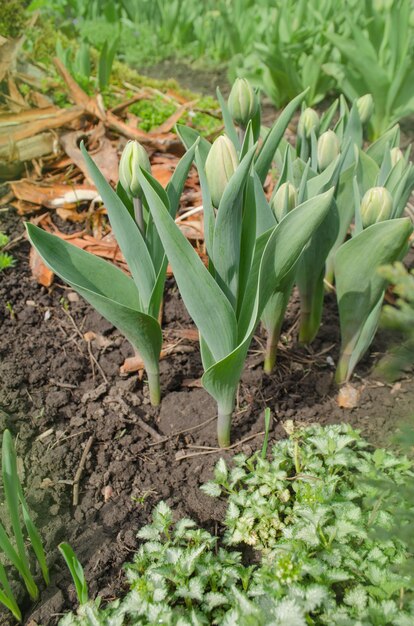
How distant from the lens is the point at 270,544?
137 centimetres

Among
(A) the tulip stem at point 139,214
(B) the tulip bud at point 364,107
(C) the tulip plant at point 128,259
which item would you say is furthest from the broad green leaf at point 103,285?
(B) the tulip bud at point 364,107

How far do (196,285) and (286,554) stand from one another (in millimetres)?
590

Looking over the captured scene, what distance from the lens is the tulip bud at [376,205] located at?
1404 millimetres

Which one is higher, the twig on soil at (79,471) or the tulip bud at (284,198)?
the tulip bud at (284,198)

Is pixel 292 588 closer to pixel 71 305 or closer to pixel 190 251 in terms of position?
pixel 190 251

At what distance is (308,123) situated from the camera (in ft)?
5.48

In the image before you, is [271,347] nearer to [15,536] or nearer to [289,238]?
[289,238]

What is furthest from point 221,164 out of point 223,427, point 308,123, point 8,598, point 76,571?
point 8,598

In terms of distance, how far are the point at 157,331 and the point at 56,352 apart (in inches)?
21.7

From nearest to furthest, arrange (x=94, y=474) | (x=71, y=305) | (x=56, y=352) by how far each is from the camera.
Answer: (x=94, y=474)
(x=56, y=352)
(x=71, y=305)

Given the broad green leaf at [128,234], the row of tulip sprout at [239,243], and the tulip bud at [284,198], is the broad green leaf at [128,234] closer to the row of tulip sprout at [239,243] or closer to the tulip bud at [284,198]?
the row of tulip sprout at [239,243]

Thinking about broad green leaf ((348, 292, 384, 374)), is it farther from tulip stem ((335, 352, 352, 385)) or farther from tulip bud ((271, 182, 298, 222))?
tulip bud ((271, 182, 298, 222))

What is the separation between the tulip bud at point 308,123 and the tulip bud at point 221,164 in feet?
1.81

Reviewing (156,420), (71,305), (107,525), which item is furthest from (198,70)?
(107,525)
